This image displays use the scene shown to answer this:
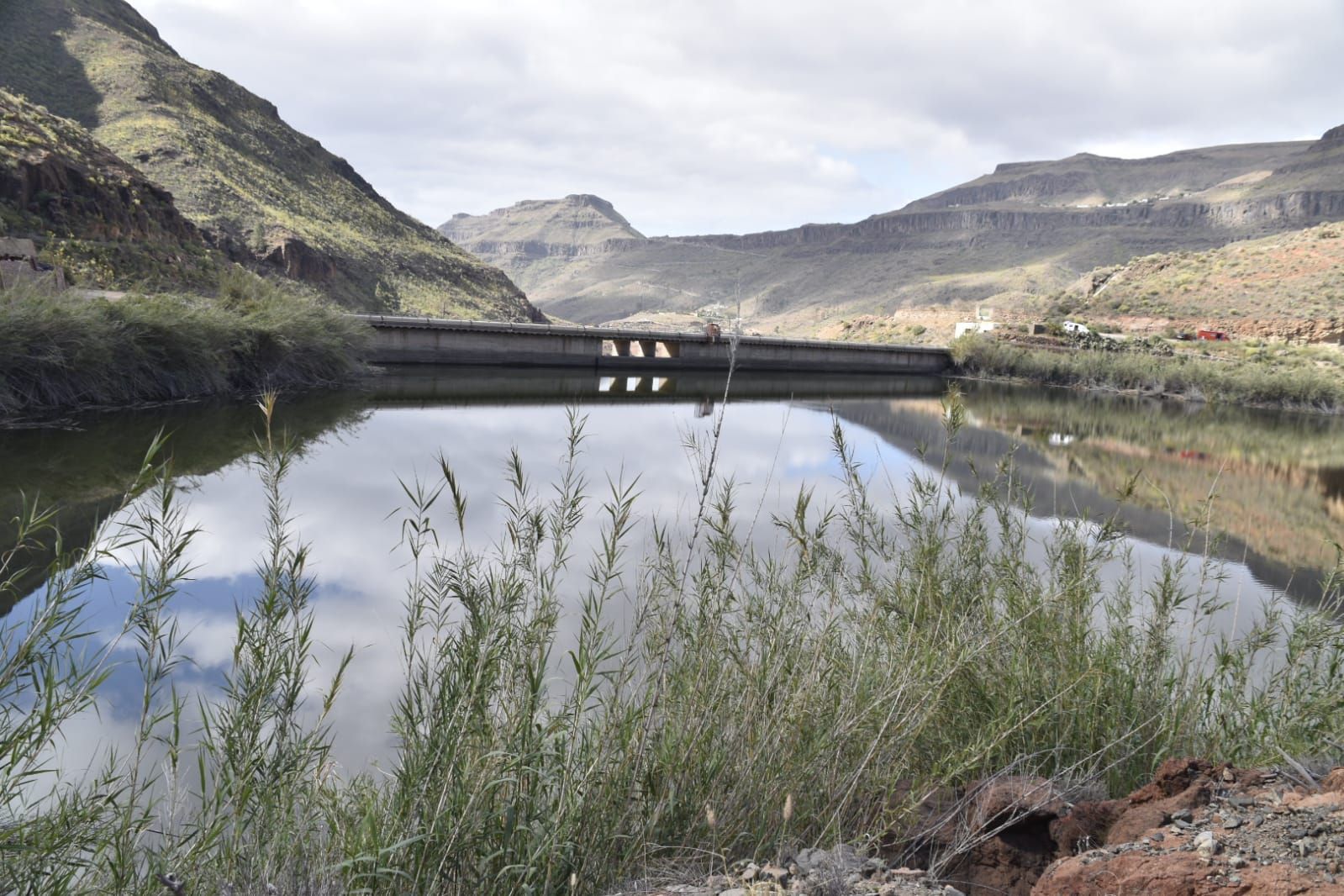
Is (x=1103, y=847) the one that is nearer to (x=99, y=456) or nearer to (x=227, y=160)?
(x=99, y=456)

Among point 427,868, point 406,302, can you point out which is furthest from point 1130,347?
point 427,868

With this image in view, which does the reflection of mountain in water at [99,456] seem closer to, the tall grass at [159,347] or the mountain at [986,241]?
the tall grass at [159,347]

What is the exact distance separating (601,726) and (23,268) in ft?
56.8

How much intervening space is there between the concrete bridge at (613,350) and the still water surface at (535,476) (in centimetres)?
302

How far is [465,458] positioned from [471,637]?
10.8m

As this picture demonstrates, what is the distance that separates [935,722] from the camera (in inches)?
149

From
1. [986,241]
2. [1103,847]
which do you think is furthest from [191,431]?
[986,241]

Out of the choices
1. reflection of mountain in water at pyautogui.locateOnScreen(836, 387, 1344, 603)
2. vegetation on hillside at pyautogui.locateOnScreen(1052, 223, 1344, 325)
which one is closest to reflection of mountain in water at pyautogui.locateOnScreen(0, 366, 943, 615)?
reflection of mountain in water at pyautogui.locateOnScreen(836, 387, 1344, 603)

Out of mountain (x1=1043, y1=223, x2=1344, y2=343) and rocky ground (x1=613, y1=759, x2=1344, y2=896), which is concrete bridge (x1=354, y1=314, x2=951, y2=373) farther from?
rocky ground (x1=613, y1=759, x2=1344, y2=896)

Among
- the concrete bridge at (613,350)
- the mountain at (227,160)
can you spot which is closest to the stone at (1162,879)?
the concrete bridge at (613,350)

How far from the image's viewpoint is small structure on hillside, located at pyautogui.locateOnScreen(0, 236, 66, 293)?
594 inches

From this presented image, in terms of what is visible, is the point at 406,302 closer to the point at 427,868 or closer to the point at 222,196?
the point at 222,196

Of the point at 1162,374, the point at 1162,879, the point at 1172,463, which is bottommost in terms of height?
the point at 1172,463

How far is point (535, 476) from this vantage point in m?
11.5
